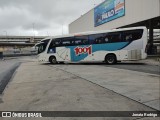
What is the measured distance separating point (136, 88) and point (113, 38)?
504 inches

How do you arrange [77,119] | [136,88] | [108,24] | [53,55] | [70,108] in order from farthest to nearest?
[108,24] → [53,55] → [136,88] → [70,108] → [77,119]

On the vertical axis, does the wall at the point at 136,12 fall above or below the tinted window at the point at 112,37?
above

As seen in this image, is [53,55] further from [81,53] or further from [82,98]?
[82,98]

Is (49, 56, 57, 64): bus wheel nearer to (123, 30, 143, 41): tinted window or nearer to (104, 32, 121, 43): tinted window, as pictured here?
(104, 32, 121, 43): tinted window

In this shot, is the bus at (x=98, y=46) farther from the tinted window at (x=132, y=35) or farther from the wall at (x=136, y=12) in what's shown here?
the wall at (x=136, y=12)

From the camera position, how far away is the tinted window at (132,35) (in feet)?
64.1

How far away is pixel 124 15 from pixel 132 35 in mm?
13529

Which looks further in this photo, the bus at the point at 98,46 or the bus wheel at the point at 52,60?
the bus wheel at the point at 52,60

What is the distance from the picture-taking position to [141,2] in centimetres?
2842

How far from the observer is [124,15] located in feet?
107

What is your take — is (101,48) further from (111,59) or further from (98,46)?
(111,59)

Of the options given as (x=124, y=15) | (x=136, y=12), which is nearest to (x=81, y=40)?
(x=136, y=12)

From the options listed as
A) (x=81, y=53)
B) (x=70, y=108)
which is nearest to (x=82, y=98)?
(x=70, y=108)

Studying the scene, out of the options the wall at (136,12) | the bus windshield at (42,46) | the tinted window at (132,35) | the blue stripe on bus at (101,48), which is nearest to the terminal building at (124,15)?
the wall at (136,12)
